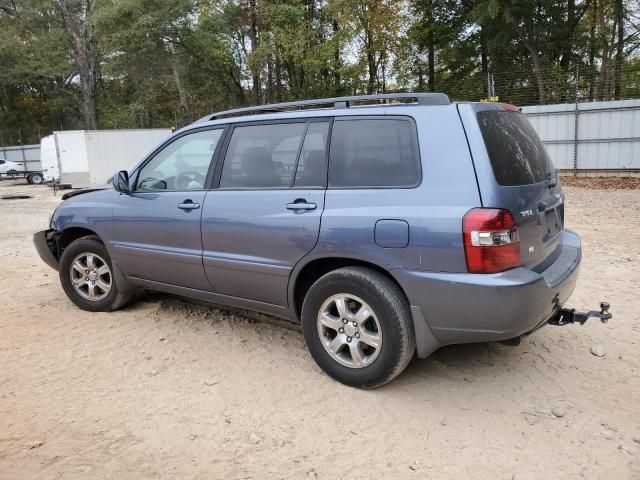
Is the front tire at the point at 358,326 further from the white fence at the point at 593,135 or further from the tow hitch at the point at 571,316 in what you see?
the white fence at the point at 593,135

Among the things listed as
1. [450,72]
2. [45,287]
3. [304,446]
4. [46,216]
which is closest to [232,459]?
[304,446]

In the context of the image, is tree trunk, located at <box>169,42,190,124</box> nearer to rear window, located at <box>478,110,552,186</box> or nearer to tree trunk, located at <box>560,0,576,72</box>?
tree trunk, located at <box>560,0,576,72</box>

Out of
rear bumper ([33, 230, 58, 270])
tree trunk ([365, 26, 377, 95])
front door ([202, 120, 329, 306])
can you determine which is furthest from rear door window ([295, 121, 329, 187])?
tree trunk ([365, 26, 377, 95])

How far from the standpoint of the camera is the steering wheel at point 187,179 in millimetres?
4113

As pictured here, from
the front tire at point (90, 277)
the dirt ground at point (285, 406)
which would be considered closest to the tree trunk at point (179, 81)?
the front tire at point (90, 277)

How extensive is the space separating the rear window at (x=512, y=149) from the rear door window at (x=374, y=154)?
17.0 inches

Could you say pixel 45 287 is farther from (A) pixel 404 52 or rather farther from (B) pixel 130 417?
(A) pixel 404 52

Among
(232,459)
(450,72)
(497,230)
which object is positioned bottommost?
(232,459)

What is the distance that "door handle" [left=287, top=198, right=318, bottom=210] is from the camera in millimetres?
3379

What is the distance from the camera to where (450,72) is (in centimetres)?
2767

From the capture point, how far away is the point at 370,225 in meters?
3.11

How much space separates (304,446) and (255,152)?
→ 6.79 ft

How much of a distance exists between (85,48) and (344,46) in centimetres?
1419

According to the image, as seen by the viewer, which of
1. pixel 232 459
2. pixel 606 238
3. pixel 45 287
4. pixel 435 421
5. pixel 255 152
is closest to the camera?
pixel 232 459
